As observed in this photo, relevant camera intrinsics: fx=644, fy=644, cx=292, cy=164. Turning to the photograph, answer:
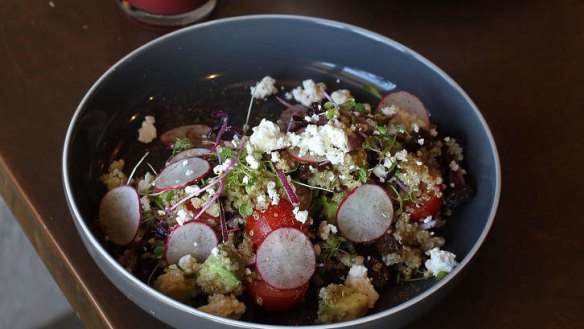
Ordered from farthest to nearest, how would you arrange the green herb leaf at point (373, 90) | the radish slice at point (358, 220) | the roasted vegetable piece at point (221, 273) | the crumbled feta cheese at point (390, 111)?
1. the green herb leaf at point (373, 90)
2. the crumbled feta cheese at point (390, 111)
3. the radish slice at point (358, 220)
4. the roasted vegetable piece at point (221, 273)

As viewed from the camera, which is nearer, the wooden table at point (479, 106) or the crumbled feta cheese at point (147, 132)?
the wooden table at point (479, 106)

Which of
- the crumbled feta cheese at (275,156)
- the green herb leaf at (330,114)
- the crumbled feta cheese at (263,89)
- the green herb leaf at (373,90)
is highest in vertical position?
the green herb leaf at (330,114)

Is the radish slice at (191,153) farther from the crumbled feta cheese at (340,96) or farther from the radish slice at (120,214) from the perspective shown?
the crumbled feta cheese at (340,96)

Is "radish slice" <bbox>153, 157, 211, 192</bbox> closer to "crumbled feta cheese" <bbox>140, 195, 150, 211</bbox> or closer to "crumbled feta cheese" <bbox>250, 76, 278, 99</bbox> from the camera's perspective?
"crumbled feta cheese" <bbox>140, 195, 150, 211</bbox>

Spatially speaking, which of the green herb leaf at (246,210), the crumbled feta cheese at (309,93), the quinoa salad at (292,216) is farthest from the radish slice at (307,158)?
the crumbled feta cheese at (309,93)

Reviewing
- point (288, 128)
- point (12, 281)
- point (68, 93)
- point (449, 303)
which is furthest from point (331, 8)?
point (12, 281)

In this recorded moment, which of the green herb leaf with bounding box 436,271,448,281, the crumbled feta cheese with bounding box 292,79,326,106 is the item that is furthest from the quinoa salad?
the crumbled feta cheese with bounding box 292,79,326,106
